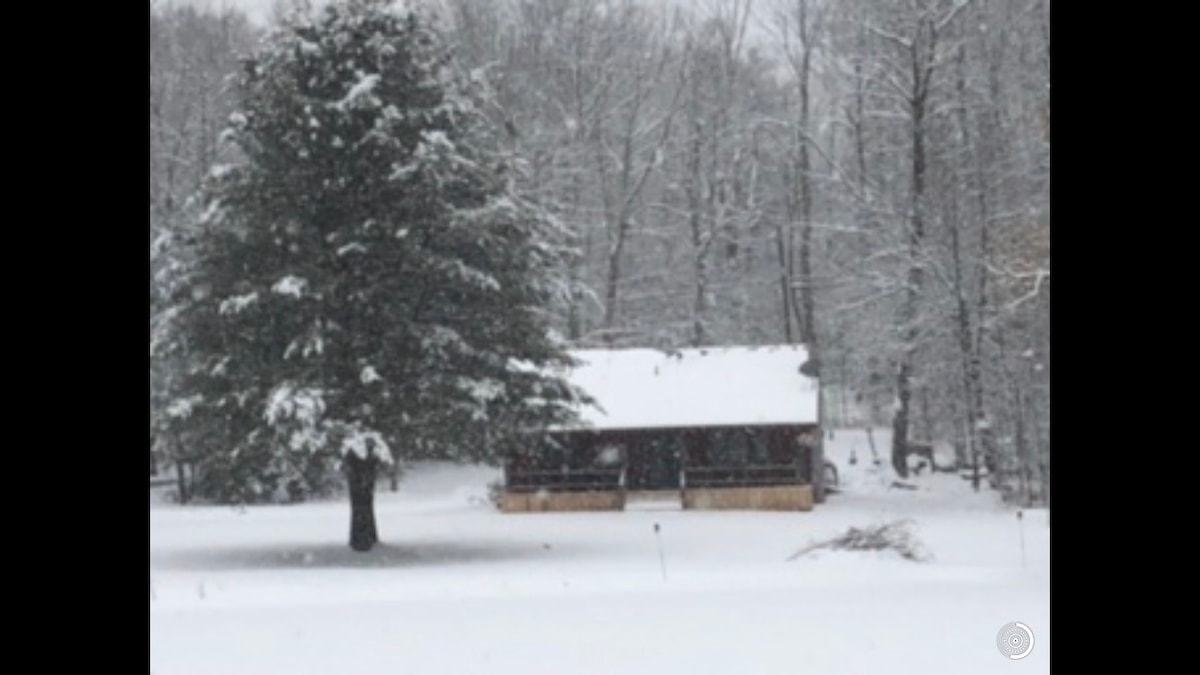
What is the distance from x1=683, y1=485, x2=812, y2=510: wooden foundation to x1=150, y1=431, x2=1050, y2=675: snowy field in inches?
96.0

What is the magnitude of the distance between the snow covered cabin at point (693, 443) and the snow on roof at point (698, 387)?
30mm

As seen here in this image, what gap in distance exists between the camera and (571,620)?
687 inches

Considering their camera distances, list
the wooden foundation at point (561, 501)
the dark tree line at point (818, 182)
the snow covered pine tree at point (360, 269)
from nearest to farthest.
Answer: the snow covered pine tree at point (360, 269)
the wooden foundation at point (561, 501)
the dark tree line at point (818, 182)

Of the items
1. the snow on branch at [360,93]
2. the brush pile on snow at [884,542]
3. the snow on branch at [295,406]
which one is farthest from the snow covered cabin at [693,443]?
the brush pile on snow at [884,542]

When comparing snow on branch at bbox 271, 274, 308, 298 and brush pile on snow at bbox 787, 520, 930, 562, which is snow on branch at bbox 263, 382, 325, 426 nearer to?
snow on branch at bbox 271, 274, 308, 298

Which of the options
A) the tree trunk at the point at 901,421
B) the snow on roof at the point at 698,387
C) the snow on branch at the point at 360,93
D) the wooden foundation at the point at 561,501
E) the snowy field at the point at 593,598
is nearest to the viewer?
the snowy field at the point at 593,598

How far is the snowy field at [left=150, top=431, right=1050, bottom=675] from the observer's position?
14.9 m

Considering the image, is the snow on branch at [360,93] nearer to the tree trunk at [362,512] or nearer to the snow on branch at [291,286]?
the snow on branch at [291,286]

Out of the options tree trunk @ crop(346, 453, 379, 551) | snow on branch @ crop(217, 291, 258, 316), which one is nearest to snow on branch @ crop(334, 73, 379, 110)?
snow on branch @ crop(217, 291, 258, 316)

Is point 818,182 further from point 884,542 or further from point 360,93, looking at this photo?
point 884,542

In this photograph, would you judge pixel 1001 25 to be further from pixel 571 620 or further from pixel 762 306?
pixel 571 620

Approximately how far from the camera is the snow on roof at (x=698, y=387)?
44.6m
